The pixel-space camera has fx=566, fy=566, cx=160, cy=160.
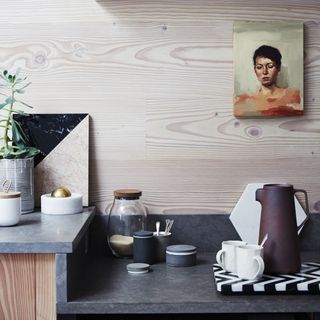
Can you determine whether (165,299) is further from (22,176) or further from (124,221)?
(22,176)

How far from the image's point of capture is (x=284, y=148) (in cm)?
201

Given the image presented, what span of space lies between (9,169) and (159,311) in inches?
28.6

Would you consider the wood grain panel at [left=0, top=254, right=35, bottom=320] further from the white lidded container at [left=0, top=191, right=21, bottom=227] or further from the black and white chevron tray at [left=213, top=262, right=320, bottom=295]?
the black and white chevron tray at [left=213, top=262, right=320, bottom=295]

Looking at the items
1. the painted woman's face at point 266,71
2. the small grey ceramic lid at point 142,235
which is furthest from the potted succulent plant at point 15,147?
the painted woman's face at point 266,71

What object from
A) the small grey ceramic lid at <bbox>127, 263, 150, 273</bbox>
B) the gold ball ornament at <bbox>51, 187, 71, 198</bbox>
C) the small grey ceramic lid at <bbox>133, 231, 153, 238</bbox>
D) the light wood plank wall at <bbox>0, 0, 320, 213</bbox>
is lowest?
the small grey ceramic lid at <bbox>127, 263, 150, 273</bbox>

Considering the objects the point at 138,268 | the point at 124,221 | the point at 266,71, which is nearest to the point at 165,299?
the point at 138,268

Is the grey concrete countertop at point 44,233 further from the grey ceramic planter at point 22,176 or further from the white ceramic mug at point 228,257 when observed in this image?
the white ceramic mug at point 228,257

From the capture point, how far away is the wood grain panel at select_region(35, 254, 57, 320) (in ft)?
4.90

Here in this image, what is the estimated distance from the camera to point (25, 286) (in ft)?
4.93

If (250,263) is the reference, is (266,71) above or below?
above

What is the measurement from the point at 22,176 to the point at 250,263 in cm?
81

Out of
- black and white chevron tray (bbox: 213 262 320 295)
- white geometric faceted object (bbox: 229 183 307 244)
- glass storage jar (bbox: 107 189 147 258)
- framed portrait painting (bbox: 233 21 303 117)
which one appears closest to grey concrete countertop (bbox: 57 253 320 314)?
black and white chevron tray (bbox: 213 262 320 295)

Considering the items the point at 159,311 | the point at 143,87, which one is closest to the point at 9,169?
the point at 143,87

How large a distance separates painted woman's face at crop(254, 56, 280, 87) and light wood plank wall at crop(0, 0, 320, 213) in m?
0.10
